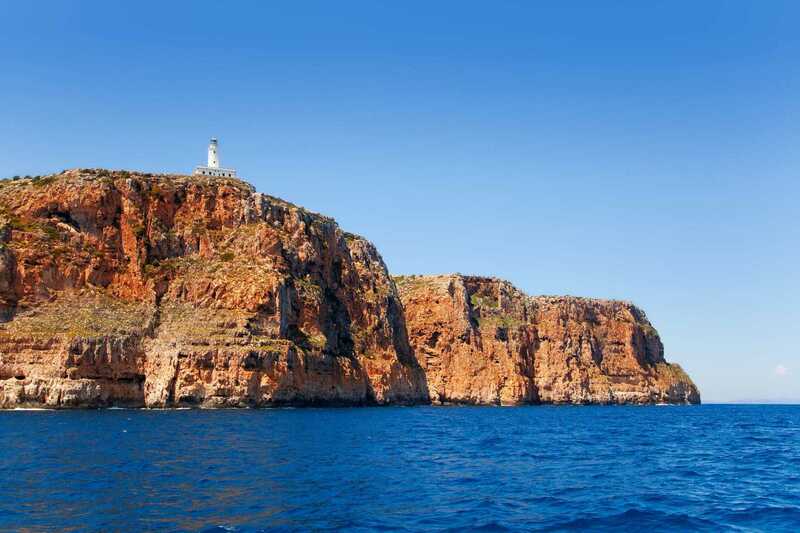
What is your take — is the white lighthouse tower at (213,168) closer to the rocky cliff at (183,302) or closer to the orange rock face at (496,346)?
the rocky cliff at (183,302)

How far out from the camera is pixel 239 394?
322 feet

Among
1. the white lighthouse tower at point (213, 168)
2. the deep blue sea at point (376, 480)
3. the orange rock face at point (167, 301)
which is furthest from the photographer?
the white lighthouse tower at point (213, 168)

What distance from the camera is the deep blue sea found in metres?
27.8

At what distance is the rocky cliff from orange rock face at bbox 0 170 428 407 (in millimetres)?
180

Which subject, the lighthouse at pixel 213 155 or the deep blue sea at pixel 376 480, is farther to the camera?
the lighthouse at pixel 213 155

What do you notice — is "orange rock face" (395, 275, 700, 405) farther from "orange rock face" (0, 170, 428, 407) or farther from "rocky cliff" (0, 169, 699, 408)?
"orange rock face" (0, 170, 428, 407)

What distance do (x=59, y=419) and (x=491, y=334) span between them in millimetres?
117143

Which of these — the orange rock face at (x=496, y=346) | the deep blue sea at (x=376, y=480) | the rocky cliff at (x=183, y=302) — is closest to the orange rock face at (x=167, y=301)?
the rocky cliff at (x=183, y=302)

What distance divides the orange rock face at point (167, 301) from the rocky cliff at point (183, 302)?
0.59 feet

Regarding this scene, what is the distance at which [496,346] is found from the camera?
174625 millimetres

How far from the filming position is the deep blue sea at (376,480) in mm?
27766

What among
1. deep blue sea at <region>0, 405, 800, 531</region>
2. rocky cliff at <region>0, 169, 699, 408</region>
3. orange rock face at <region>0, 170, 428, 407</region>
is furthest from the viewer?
rocky cliff at <region>0, 169, 699, 408</region>

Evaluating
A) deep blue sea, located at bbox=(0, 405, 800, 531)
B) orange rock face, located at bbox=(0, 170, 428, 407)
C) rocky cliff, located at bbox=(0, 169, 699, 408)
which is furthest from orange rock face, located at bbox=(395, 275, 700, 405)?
deep blue sea, located at bbox=(0, 405, 800, 531)

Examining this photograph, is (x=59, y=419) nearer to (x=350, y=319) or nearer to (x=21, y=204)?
(x=21, y=204)
